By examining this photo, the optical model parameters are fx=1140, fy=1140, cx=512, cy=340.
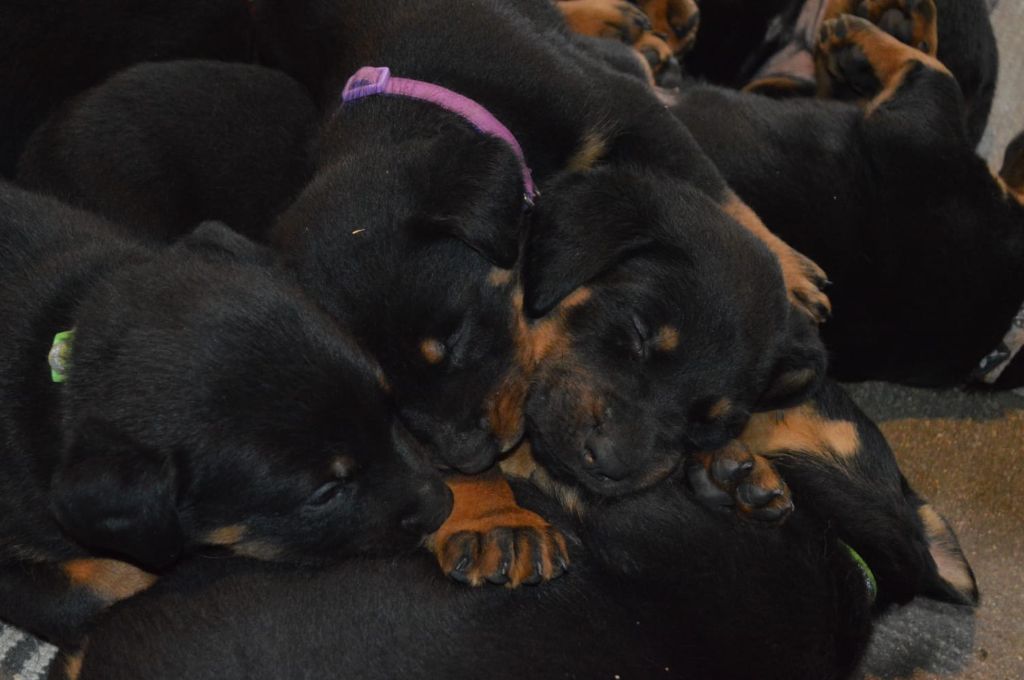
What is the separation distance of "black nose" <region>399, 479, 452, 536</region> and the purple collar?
85 cm

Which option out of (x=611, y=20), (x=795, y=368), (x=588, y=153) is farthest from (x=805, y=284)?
(x=611, y=20)

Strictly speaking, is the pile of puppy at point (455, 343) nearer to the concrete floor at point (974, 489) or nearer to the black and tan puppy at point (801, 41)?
the concrete floor at point (974, 489)

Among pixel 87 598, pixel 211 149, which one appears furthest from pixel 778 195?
pixel 87 598

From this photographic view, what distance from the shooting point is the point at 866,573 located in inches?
117

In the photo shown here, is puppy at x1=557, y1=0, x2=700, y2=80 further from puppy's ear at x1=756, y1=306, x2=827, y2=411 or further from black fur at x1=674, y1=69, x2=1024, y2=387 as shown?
puppy's ear at x1=756, y1=306, x2=827, y2=411

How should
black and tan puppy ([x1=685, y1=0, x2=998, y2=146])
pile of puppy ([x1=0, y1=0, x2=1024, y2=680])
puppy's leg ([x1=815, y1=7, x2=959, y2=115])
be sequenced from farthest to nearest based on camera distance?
black and tan puppy ([x1=685, y1=0, x2=998, y2=146]) < puppy's leg ([x1=815, y1=7, x2=959, y2=115]) < pile of puppy ([x1=0, y1=0, x2=1024, y2=680])

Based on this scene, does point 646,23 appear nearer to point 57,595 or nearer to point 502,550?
point 502,550

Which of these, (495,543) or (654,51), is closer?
(495,543)

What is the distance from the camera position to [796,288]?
345 centimetres

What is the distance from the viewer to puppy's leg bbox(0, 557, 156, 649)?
9.32 feet

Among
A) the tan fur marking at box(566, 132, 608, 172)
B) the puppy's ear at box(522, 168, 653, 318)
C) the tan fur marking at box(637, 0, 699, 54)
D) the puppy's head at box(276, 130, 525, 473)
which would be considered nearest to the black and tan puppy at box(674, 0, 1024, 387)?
the tan fur marking at box(637, 0, 699, 54)

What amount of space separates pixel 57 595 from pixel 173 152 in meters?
1.40

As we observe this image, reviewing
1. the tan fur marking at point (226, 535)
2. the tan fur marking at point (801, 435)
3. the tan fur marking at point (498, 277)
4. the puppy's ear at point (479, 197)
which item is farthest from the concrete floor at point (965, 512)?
the tan fur marking at point (226, 535)

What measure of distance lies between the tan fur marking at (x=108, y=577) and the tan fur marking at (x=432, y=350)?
897 millimetres
